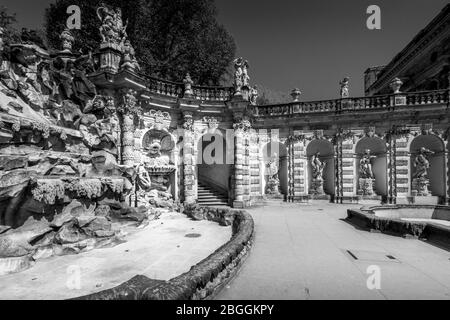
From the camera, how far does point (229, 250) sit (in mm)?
4742

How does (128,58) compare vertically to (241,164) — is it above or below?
above

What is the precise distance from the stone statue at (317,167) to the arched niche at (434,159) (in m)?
5.80

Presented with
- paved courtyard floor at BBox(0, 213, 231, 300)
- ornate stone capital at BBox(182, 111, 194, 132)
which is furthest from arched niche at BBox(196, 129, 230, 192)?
paved courtyard floor at BBox(0, 213, 231, 300)

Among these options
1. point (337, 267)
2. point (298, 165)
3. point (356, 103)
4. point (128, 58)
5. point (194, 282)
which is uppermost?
point (128, 58)

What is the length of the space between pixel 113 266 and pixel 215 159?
12.3 meters

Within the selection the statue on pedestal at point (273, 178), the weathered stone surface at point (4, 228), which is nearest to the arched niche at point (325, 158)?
the statue on pedestal at point (273, 178)

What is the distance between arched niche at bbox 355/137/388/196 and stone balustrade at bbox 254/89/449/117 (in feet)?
8.03

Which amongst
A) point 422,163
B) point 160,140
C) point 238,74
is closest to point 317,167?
point 422,163

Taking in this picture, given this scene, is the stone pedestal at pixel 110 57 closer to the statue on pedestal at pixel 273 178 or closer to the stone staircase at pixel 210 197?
the stone staircase at pixel 210 197

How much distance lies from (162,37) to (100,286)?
23.2 meters

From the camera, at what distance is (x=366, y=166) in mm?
16000

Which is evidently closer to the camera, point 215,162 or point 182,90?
point 182,90

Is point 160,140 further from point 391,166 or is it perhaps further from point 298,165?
point 391,166
